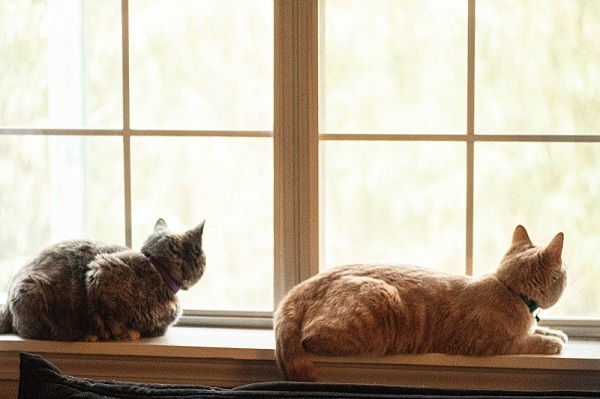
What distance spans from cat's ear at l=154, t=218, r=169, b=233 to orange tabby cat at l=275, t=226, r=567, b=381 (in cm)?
38

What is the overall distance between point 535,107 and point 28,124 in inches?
53.2

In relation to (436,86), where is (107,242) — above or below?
below

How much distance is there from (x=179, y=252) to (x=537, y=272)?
0.89m

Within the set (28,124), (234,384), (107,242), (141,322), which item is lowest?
(234,384)

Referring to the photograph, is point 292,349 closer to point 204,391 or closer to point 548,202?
point 204,391

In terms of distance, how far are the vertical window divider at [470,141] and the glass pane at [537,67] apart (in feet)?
0.07

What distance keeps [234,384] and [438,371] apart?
0.51 m

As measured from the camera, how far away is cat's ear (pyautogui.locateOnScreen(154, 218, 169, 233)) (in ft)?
7.61

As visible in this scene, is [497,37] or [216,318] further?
[216,318]

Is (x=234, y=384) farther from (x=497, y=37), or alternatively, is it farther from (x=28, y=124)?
(x=497, y=37)

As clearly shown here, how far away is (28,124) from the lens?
2.43 metres

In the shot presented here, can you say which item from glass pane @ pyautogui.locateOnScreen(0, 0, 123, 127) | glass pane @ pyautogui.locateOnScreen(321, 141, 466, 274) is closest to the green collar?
glass pane @ pyautogui.locateOnScreen(321, 141, 466, 274)

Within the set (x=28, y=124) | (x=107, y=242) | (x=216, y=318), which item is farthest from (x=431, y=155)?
(x=28, y=124)

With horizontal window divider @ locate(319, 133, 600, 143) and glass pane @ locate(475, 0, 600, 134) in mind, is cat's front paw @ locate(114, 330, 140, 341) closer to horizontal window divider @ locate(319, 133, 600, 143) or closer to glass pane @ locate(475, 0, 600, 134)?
horizontal window divider @ locate(319, 133, 600, 143)
